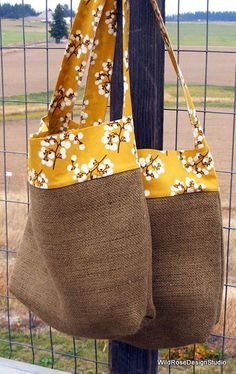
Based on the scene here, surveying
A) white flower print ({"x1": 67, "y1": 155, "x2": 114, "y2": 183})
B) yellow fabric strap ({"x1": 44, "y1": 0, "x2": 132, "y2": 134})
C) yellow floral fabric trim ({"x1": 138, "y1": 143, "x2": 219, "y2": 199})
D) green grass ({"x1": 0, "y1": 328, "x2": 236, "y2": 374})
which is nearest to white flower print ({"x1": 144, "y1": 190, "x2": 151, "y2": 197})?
yellow floral fabric trim ({"x1": 138, "y1": 143, "x2": 219, "y2": 199})

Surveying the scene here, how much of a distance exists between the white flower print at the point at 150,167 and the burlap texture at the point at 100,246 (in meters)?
0.05

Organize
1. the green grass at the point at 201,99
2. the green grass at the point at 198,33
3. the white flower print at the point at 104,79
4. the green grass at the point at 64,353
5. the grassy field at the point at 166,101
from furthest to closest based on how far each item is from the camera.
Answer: the green grass at the point at 201,99 → the green grass at the point at 64,353 → the grassy field at the point at 166,101 → the green grass at the point at 198,33 → the white flower print at the point at 104,79

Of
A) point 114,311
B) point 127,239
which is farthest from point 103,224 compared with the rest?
point 114,311

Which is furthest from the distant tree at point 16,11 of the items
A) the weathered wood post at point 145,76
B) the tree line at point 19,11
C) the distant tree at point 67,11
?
the weathered wood post at point 145,76

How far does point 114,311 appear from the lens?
3.91 ft

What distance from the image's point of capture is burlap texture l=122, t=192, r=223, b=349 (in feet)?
4.16

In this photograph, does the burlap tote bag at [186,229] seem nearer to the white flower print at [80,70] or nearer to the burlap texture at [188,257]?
the burlap texture at [188,257]

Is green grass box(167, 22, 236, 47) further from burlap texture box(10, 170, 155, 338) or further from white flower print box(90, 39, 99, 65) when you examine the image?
burlap texture box(10, 170, 155, 338)

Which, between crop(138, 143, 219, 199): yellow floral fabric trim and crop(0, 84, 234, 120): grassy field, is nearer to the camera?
crop(138, 143, 219, 199): yellow floral fabric trim

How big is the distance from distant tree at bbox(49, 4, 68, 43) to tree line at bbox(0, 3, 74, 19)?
0.01 meters

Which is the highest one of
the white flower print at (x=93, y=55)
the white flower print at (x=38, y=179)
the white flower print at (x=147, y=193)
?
the white flower print at (x=93, y=55)

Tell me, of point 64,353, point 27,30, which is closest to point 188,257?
point 27,30

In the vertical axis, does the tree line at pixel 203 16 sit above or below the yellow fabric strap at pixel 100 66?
above

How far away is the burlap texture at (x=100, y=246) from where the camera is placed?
1178 millimetres
